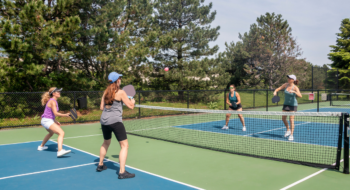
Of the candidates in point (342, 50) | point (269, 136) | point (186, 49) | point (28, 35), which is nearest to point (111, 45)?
point (28, 35)

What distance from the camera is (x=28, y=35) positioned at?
13.5 meters

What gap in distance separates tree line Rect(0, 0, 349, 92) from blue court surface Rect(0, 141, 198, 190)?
24.7 ft

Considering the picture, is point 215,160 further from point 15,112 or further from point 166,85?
point 166,85

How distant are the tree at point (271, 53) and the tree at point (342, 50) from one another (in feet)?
20.6

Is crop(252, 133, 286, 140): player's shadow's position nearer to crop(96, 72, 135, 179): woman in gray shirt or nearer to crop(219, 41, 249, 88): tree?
crop(96, 72, 135, 179): woman in gray shirt

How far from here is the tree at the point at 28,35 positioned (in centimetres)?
1249

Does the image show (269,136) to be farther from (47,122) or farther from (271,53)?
(271,53)

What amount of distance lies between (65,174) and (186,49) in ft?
66.4

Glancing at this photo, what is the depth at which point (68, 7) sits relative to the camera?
49.9 ft

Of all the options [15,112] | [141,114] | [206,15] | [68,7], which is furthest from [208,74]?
[15,112]

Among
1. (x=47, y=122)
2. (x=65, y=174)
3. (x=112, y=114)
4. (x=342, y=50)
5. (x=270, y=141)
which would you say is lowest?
(x=65, y=174)

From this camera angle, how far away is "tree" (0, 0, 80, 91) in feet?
41.0

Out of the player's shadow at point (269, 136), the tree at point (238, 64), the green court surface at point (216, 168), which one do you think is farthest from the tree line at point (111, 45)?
the player's shadow at point (269, 136)

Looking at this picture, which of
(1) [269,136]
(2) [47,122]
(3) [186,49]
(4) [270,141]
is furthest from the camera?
(3) [186,49]
